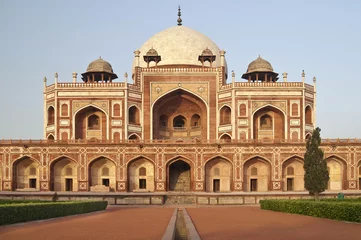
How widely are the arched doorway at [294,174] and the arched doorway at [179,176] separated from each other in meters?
7.25

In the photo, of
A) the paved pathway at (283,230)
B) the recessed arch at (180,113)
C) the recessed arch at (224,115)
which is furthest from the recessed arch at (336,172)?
the paved pathway at (283,230)

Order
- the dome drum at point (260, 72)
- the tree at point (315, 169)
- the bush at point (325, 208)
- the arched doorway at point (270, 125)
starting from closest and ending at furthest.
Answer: the bush at point (325, 208) < the tree at point (315, 169) < the arched doorway at point (270, 125) < the dome drum at point (260, 72)

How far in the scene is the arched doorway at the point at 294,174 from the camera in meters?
36.7

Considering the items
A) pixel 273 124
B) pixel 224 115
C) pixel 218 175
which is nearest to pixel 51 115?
pixel 224 115

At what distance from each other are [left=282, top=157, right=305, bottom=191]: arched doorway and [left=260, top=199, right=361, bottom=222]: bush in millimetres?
13073

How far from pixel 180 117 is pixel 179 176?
7945 mm

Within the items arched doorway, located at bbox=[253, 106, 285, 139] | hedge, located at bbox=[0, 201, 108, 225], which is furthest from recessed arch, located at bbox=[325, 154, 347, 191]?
hedge, located at bbox=[0, 201, 108, 225]

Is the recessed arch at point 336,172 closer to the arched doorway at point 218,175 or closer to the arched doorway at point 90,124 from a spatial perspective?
the arched doorway at point 218,175

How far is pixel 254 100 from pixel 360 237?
2916 centimetres

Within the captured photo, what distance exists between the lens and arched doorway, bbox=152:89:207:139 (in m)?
43.3

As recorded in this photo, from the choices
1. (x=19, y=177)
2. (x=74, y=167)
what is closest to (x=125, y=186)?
(x=74, y=167)

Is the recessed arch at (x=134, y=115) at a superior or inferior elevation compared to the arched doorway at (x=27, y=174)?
superior

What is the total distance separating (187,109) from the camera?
44500 millimetres

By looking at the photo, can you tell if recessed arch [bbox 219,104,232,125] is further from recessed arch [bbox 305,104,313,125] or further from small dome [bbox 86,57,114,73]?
small dome [bbox 86,57,114,73]
